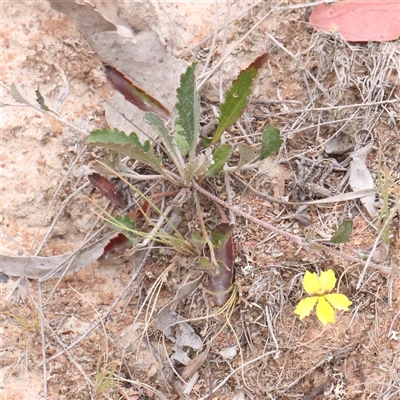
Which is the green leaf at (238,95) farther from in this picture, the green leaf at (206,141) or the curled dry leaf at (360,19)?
the curled dry leaf at (360,19)

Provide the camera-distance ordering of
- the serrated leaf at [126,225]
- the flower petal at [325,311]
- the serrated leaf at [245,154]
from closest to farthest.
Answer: the flower petal at [325,311] → the serrated leaf at [245,154] → the serrated leaf at [126,225]

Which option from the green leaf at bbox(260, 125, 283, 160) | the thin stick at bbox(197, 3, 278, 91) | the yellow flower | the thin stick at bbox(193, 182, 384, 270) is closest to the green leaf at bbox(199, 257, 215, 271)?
the thin stick at bbox(193, 182, 384, 270)

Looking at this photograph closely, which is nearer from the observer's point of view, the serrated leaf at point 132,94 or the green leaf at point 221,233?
the green leaf at point 221,233

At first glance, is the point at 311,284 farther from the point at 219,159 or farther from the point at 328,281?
the point at 219,159

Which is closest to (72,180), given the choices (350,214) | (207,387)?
(207,387)

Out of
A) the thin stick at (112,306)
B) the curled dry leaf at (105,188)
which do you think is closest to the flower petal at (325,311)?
the thin stick at (112,306)

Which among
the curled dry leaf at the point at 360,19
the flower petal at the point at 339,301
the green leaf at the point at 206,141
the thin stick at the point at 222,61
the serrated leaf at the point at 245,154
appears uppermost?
the curled dry leaf at the point at 360,19

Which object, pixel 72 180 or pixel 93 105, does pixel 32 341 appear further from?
pixel 93 105

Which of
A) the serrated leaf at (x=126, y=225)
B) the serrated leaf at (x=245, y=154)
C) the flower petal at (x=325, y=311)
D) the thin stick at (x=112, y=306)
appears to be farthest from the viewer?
the thin stick at (x=112, y=306)

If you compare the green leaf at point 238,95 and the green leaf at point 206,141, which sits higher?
the green leaf at point 238,95
